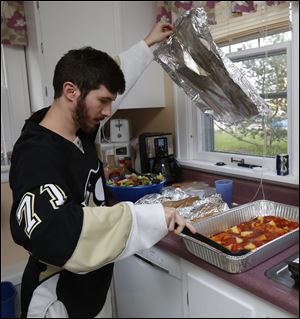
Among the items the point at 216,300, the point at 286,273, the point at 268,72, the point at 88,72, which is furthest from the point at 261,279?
the point at 268,72

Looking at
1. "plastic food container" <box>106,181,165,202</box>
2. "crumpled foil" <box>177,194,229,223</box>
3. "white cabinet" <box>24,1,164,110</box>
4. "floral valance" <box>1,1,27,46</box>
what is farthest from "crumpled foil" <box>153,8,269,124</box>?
"floral valance" <box>1,1,27,46</box>

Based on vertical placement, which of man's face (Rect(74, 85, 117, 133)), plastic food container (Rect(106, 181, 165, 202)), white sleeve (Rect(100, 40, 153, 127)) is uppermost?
white sleeve (Rect(100, 40, 153, 127))

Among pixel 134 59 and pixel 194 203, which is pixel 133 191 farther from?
pixel 134 59

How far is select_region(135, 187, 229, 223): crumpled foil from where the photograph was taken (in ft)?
3.99

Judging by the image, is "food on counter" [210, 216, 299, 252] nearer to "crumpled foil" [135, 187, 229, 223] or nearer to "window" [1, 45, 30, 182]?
"crumpled foil" [135, 187, 229, 223]

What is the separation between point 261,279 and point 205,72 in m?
0.70

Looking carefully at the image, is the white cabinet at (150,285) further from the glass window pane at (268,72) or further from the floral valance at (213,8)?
the floral valance at (213,8)

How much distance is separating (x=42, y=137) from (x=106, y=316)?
0.82 m

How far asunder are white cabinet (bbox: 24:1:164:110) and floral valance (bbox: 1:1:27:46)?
45 mm

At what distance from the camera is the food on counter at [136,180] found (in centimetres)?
150

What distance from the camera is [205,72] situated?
1141mm

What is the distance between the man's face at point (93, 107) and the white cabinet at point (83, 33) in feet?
2.18

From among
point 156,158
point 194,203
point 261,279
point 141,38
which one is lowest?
point 261,279

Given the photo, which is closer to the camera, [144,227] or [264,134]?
[144,227]
